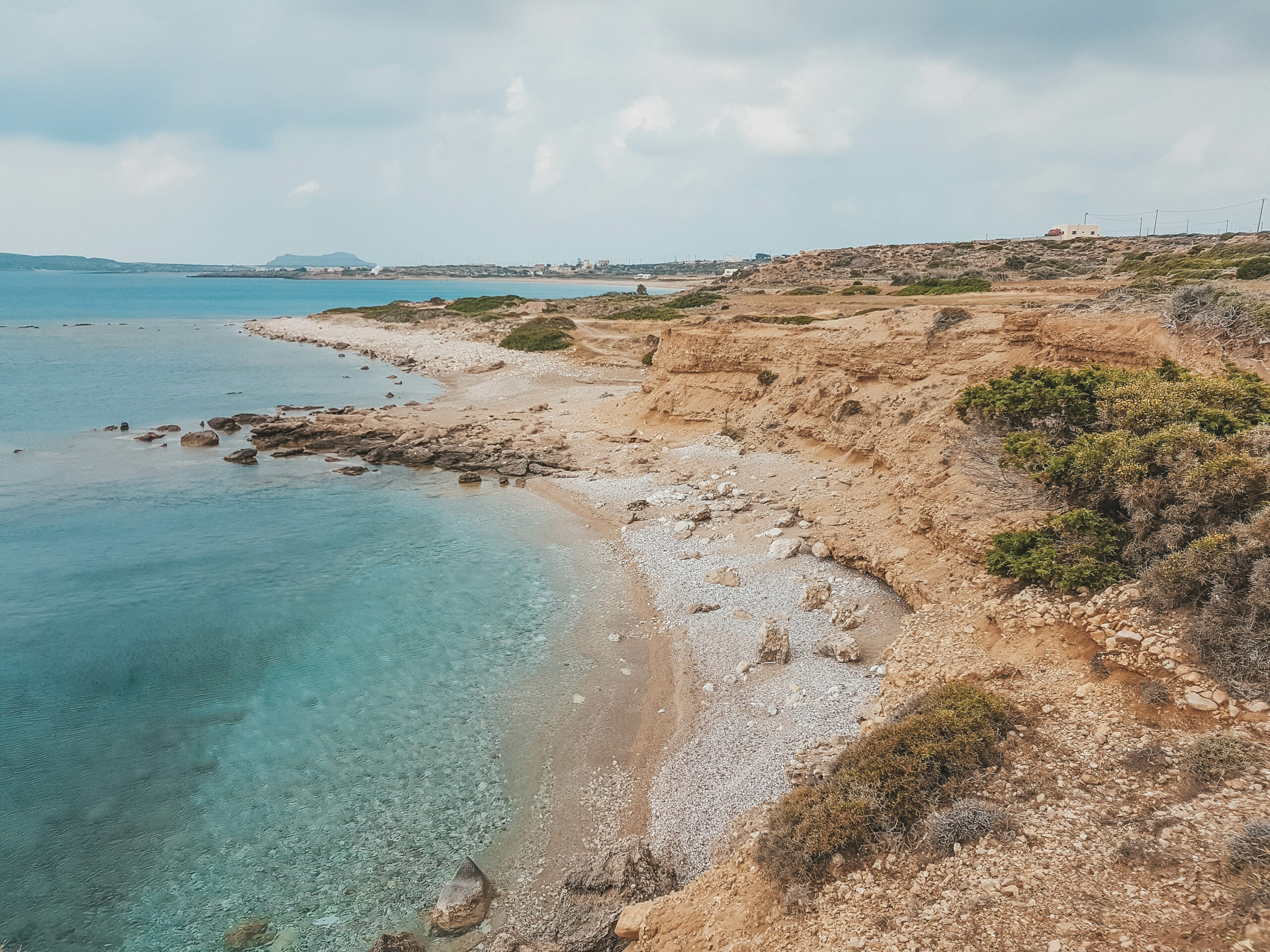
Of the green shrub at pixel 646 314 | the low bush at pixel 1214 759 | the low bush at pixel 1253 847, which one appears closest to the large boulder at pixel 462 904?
the low bush at pixel 1253 847

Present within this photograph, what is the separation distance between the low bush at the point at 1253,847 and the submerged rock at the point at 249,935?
33.2ft

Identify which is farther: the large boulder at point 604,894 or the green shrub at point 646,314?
the green shrub at point 646,314

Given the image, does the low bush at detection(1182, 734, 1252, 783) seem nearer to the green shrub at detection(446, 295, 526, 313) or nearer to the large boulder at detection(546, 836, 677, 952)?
the large boulder at detection(546, 836, 677, 952)

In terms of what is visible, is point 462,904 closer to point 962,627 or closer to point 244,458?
point 962,627

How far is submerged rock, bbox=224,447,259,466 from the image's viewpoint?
28438 mm

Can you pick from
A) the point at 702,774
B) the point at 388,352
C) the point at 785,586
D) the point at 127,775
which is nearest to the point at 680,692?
the point at 702,774

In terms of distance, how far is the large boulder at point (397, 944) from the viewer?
7.74 meters

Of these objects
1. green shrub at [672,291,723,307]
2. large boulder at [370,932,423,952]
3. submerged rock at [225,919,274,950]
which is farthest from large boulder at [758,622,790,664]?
green shrub at [672,291,723,307]

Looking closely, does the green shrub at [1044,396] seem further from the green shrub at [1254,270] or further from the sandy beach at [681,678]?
the green shrub at [1254,270]

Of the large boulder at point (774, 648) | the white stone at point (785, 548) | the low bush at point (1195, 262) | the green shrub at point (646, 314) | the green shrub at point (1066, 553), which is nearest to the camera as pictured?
the green shrub at point (1066, 553)

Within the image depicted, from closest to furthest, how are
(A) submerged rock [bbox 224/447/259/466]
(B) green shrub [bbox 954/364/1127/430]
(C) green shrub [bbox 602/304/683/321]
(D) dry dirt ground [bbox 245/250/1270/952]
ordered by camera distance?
(D) dry dirt ground [bbox 245/250/1270/952], (B) green shrub [bbox 954/364/1127/430], (A) submerged rock [bbox 224/447/259/466], (C) green shrub [bbox 602/304/683/321]

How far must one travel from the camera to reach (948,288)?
3706cm

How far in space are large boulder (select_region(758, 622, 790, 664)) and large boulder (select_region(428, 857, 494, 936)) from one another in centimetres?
620

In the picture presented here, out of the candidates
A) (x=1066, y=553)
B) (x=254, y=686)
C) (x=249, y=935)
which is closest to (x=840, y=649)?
(x=1066, y=553)
